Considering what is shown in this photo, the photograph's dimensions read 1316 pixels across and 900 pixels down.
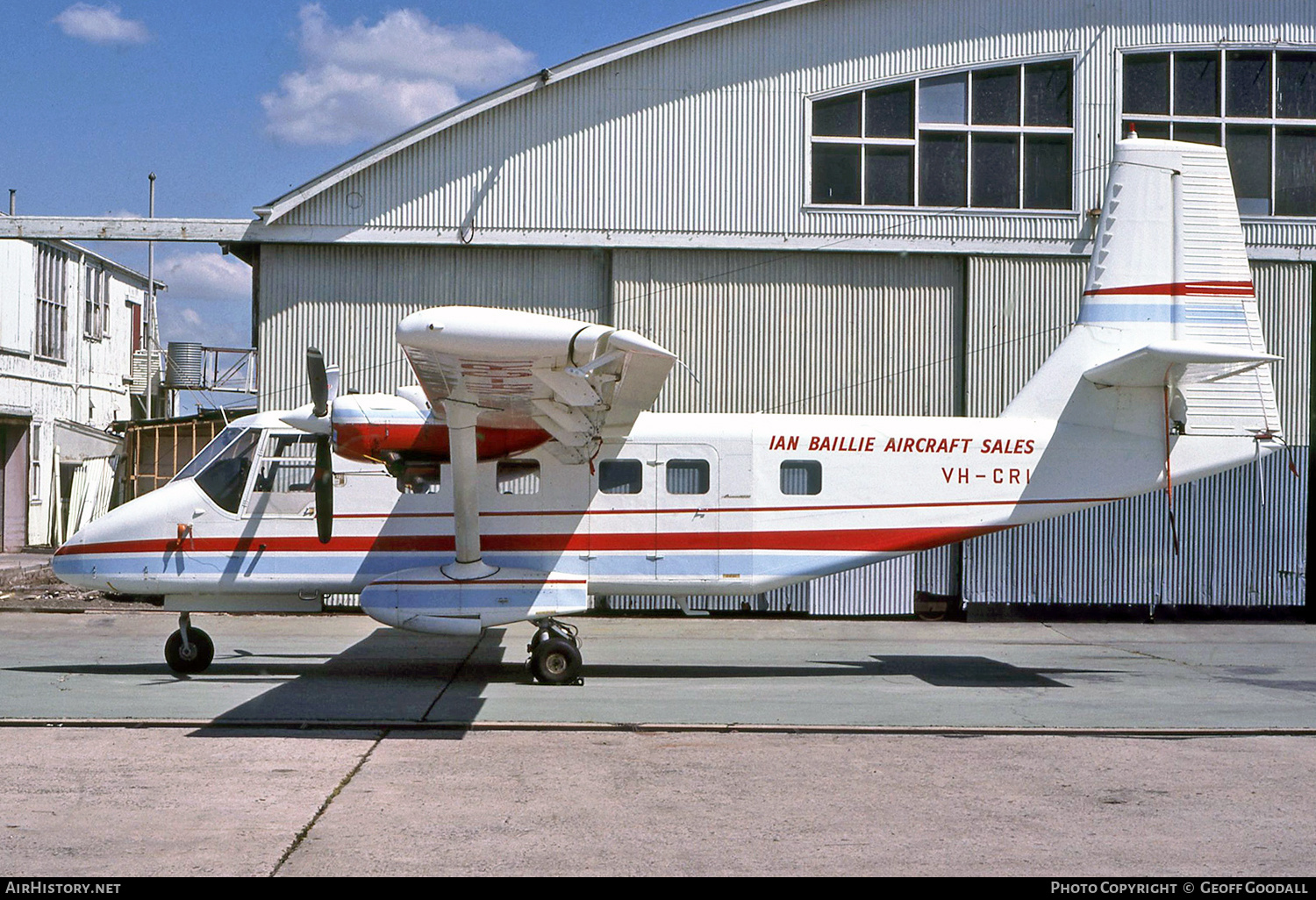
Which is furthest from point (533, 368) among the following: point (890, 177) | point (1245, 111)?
point (1245, 111)

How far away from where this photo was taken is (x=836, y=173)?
18984mm

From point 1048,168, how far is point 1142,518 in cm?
597

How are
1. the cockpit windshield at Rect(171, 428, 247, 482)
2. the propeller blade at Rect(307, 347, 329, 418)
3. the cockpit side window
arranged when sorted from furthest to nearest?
1. the cockpit windshield at Rect(171, 428, 247, 482)
2. the cockpit side window
3. the propeller blade at Rect(307, 347, 329, 418)

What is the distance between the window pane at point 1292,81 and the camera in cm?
1900

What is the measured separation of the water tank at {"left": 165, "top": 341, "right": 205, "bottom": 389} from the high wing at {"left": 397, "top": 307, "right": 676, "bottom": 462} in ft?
69.9

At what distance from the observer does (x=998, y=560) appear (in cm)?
1908

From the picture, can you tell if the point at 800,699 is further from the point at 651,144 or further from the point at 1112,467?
the point at 651,144

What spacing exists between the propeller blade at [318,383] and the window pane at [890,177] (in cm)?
1051

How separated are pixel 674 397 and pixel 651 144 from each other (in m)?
4.14

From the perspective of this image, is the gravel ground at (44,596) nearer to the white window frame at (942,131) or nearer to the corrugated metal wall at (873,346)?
the corrugated metal wall at (873,346)

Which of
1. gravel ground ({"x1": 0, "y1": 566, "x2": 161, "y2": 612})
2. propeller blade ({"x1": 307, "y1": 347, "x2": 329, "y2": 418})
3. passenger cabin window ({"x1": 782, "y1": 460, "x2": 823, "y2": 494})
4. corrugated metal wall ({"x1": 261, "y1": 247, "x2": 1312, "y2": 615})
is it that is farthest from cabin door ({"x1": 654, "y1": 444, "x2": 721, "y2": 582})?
gravel ground ({"x1": 0, "y1": 566, "x2": 161, "y2": 612})

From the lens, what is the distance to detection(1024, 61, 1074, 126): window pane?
62.2ft

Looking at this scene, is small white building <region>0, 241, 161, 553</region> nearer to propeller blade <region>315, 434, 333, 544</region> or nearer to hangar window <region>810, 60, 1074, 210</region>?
propeller blade <region>315, 434, 333, 544</region>

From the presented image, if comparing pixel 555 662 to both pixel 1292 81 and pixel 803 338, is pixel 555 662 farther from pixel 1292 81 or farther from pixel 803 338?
pixel 1292 81
